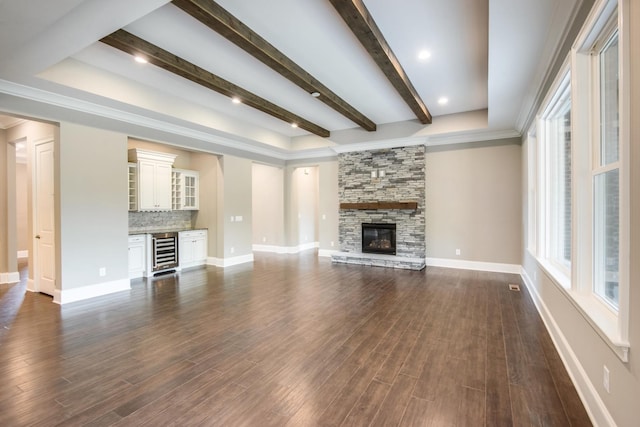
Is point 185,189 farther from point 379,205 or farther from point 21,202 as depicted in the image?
point 21,202

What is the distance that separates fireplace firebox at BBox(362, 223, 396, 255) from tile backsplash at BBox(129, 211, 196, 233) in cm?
429

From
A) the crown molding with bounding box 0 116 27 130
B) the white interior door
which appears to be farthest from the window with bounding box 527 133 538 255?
the crown molding with bounding box 0 116 27 130

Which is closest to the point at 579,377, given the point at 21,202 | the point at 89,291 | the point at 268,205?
the point at 89,291

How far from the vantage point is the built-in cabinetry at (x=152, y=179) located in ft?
18.8

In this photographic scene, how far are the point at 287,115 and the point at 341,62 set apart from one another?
2165mm

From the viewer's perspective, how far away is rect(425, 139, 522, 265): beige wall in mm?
5980

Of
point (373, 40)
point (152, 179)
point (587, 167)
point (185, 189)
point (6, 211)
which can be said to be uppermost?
point (373, 40)

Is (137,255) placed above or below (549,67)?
below

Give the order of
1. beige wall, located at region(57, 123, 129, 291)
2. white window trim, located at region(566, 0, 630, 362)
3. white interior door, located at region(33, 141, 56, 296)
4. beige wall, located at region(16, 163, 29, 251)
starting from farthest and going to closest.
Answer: beige wall, located at region(16, 163, 29, 251)
white interior door, located at region(33, 141, 56, 296)
beige wall, located at region(57, 123, 129, 291)
white window trim, located at region(566, 0, 630, 362)

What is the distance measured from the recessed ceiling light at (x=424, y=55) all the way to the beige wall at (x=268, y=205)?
560cm

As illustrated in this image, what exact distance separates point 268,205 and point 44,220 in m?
5.43

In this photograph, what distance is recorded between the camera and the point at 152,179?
5.96 meters

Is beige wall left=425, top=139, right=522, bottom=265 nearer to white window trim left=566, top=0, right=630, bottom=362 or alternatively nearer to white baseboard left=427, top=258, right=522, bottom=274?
white baseboard left=427, top=258, right=522, bottom=274

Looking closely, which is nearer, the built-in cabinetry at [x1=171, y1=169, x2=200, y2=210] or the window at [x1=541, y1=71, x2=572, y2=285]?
the window at [x1=541, y1=71, x2=572, y2=285]
